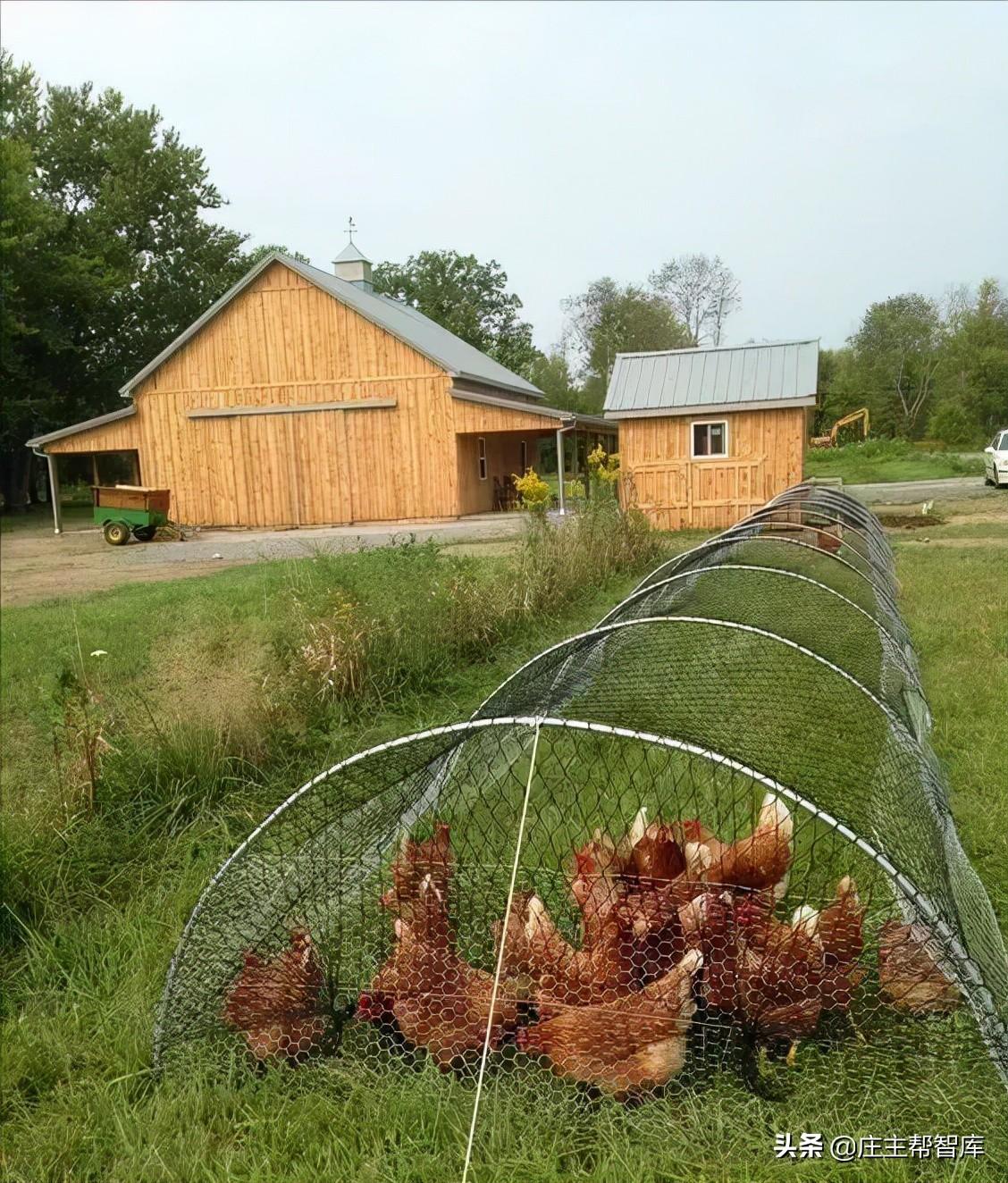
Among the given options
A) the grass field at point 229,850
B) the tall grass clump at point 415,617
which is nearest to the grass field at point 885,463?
the tall grass clump at point 415,617

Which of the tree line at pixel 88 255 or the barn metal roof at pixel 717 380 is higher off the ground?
the tree line at pixel 88 255

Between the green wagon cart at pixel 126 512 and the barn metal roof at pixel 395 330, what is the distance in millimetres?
3132

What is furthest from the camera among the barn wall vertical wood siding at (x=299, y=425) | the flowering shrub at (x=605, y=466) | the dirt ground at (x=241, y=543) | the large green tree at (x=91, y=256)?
the large green tree at (x=91, y=256)

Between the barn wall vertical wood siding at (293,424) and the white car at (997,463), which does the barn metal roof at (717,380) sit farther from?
the barn wall vertical wood siding at (293,424)

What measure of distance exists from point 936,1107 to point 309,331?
69.5 ft

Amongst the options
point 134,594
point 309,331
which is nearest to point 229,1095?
point 134,594

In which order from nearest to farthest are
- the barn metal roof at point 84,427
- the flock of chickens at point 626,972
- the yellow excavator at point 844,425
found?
the flock of chickens at point 626,972 < the yellow excavator at point 844,425 < the barn metal roof at point 84,427

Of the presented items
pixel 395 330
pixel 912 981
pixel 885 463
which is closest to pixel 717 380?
pixel 885 463

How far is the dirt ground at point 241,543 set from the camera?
1304 centimetres

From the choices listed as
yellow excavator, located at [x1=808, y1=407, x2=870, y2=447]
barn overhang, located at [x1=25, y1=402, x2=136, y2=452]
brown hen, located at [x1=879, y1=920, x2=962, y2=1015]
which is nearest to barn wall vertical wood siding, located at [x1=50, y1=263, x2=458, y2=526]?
barn overhang, located at [x1=25, y1=402, x2=136, y2=452]

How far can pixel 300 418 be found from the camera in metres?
21.8

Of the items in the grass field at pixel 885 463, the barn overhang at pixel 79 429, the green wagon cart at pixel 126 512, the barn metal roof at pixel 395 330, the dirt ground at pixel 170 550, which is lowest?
the dirt ground at pixel 170 550

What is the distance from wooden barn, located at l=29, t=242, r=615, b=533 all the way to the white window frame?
12.8ft

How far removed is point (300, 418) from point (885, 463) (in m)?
12.1
